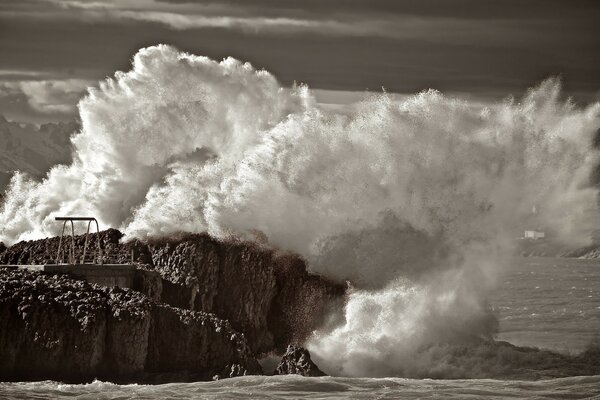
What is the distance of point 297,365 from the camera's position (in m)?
45.3

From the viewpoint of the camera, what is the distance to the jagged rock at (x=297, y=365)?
45.1 meters

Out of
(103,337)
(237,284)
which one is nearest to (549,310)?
(237,284)

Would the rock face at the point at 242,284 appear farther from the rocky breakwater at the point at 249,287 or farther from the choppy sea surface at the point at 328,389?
the choppy sea surface at the point at 328,389

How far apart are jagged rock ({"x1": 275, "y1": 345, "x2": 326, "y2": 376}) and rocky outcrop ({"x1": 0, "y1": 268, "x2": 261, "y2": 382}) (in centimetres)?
72

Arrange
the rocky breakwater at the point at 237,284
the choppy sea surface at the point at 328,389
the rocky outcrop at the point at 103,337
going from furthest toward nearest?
the rocky breakwater at the point at 237,284 < the rocky outcrop at the point at 103,337 < the choppy sea surface at the point at 328,389

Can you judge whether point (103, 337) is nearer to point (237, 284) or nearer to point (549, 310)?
point (237, 284)

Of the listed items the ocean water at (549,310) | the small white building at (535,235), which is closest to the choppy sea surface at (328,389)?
the ocean water at (549,310)

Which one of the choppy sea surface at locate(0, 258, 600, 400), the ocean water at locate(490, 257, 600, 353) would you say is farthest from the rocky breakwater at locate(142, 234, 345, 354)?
the ocean water at locate(490, 257, 600, 353)

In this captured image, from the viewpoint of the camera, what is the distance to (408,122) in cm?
5369

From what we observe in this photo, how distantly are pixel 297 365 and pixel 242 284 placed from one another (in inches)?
199

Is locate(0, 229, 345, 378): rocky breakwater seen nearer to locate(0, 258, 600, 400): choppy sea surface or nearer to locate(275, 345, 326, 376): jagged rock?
locate(275, 345, 326, 376): jagged rock

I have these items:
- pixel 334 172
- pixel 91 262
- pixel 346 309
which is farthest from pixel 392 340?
pixel 91 262

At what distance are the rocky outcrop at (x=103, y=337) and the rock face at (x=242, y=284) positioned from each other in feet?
11.4

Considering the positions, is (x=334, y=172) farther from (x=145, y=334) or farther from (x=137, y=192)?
(x=145, y=334)
